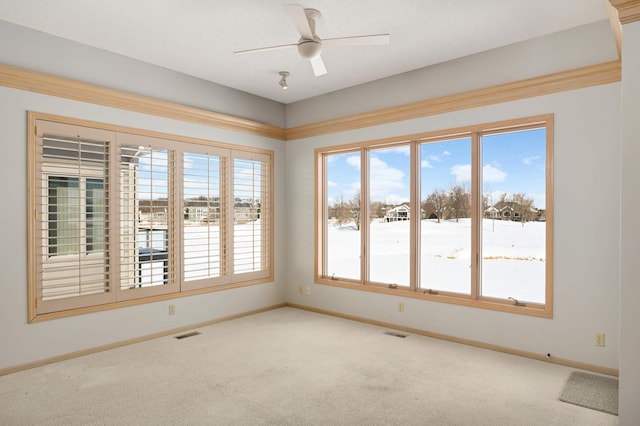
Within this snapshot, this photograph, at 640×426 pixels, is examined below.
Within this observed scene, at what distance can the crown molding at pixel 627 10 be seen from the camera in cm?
237

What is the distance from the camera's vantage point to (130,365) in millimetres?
3561

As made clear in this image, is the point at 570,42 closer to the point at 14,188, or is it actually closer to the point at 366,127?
the point at 366,127

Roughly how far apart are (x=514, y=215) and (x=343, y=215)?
86.2 inches

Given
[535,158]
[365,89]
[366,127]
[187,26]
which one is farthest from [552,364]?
[187,26]

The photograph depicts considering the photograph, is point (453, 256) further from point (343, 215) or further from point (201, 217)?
point (201, 217)

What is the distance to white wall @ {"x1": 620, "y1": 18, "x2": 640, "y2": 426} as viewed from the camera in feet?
7.89

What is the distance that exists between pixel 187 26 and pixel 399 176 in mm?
2809

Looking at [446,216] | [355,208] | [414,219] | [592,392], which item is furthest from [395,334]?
[592,392]

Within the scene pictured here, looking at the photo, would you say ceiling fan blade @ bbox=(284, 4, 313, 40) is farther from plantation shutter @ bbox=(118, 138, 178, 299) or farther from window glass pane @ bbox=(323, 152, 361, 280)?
window glass pane @ bbox=(323, 152, 361, 280)

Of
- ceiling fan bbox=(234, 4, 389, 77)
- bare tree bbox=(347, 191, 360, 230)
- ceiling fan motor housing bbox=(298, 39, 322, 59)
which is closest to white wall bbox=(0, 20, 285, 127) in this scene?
bare tree bbox=(347, 191, 360, 230)

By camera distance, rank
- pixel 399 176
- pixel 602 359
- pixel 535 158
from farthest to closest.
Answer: pixel 399 176 → pixel 535 158 → pixel 602 359

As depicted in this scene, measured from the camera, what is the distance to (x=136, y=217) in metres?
4.23

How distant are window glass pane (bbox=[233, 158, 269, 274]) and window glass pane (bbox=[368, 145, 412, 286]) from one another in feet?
5.07

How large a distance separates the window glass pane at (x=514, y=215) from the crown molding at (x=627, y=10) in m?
1.44
